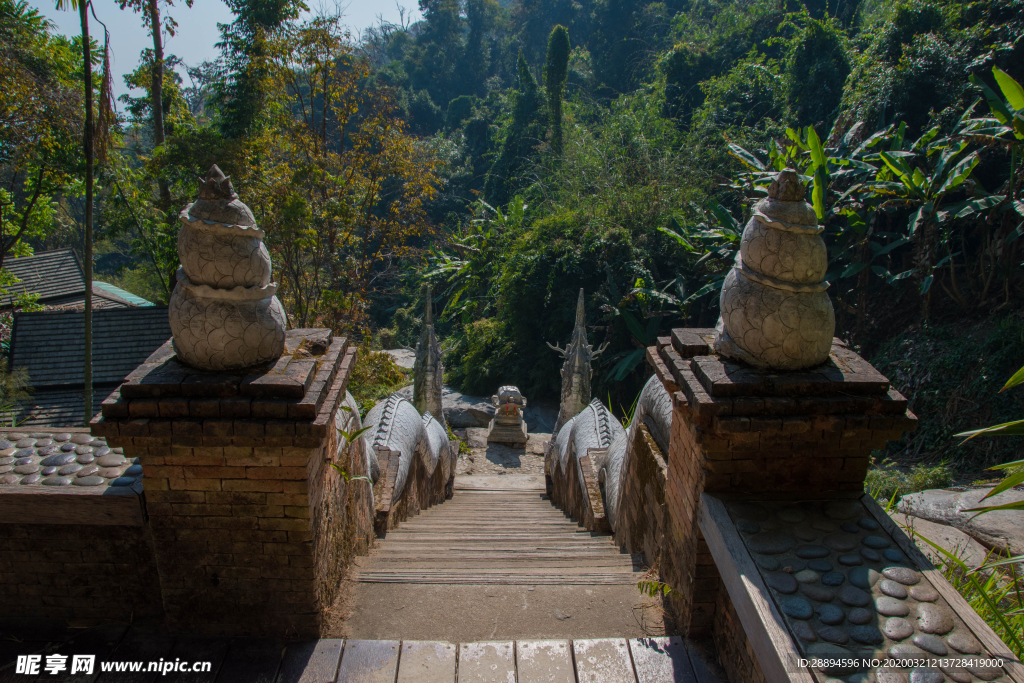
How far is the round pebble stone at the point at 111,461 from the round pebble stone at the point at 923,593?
12.1 feet

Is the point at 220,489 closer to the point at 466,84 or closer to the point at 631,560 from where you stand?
the point at 631,560

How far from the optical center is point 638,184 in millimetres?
17531

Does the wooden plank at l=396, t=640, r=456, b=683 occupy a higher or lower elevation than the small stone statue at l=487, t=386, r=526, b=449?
higher

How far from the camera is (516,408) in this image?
456 inches

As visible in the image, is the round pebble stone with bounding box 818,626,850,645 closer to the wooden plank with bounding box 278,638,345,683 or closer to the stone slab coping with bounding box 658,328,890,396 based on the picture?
the stone slab coping with bounding box 658,328,890,396

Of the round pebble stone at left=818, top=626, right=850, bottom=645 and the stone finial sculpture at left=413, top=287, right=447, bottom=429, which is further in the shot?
the stone finial sculpture at left=413, top=287, right=447, bottom=429

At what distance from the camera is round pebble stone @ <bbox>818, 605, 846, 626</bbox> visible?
7.35 ft

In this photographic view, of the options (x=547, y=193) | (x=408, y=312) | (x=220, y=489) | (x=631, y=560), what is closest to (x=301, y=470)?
(x=220, y=489)

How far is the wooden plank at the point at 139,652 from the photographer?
8.68 ft

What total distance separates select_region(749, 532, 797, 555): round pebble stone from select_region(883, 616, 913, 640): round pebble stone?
429 mm

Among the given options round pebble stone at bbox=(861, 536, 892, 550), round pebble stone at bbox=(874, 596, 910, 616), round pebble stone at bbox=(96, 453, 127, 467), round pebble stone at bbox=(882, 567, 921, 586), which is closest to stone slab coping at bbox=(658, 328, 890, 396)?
round pebble stone at bbox=(861, 536, 892, 550)

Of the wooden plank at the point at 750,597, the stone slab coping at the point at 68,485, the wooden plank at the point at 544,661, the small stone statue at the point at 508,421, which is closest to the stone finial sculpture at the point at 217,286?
the stone slab coping at the point at 68,485

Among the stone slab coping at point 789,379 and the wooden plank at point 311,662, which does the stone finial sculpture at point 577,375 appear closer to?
the stone slab coping at point 789,379

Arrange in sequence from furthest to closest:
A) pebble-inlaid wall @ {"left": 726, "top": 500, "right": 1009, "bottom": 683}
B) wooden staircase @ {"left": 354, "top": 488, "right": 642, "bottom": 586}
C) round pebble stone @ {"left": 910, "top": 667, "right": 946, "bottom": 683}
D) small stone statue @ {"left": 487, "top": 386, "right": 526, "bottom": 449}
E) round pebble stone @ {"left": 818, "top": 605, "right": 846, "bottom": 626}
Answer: small stone statue @ {"left": 487, "top": 386, "right": 526, "bottom": 449} → wooden staircase @ {"left": 354, "top": 488, "right": 642, "bottom": 586} → round pebble stone @ {"left": 818, "top": 605, "right": 846, "bottom": 626} → pebble-inlaid wall @ {"left": 726, "top": 500, "right": 1009, "bottom": 683} → round pebble stone @ {"left": 910, "top": 667, "right": 946, "bottom": 683}
